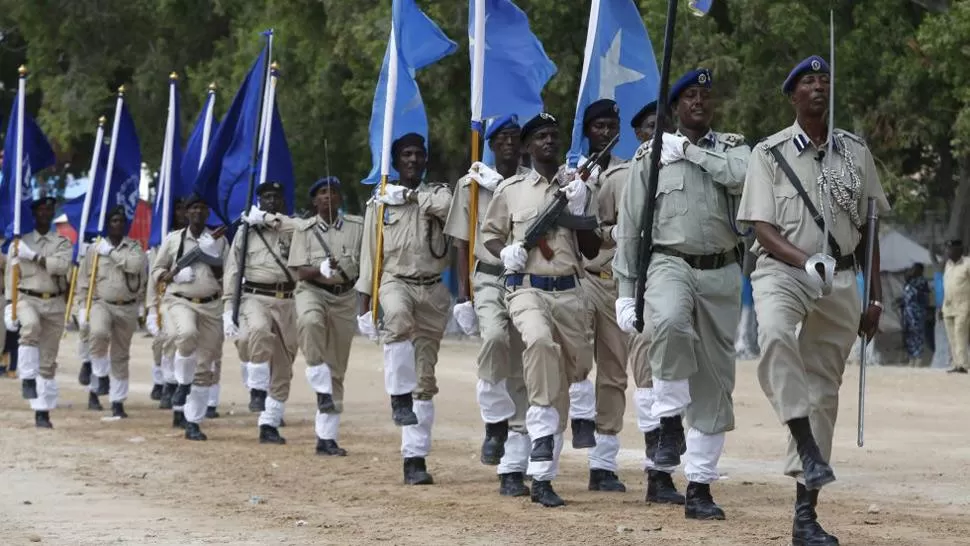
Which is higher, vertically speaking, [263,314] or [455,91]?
[455,91]

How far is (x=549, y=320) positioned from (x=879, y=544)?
270cm

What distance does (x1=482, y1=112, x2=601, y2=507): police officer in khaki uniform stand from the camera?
11094 millimetres

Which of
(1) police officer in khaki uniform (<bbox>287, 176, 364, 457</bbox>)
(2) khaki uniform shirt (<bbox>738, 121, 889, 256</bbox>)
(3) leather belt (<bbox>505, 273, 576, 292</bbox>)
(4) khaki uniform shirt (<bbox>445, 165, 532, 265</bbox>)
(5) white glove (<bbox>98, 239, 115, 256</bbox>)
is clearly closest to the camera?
(2) khaki uniform shirt (<bbox>738, 121, 889, 256</bbox>)

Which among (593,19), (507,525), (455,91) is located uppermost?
(455,91)

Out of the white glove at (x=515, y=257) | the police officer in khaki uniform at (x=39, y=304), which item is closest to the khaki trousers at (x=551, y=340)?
the white glove at (x=515, y=257)

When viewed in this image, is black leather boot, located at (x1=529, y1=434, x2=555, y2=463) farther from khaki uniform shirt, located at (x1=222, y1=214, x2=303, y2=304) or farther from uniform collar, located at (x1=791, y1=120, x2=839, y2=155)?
khaki uniform shirt, located at (x1=222, y1=214, x2=303, y2=304)

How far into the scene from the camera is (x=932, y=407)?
19.7 m

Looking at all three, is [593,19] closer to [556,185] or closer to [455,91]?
[556,185]

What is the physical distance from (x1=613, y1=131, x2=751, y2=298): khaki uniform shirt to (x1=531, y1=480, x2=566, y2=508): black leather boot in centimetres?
141

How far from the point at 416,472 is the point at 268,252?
4.90m

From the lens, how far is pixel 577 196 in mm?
11328

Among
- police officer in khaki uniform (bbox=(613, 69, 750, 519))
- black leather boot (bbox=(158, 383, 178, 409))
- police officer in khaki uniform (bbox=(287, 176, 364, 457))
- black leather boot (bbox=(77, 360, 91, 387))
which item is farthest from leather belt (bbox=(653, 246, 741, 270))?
black leather boot (bbox=(77, 360, 91, 387))

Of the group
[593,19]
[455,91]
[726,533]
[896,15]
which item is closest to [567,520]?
[726,533]

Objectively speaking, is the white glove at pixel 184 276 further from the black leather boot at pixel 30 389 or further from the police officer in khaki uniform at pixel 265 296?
the black leather boot at pixel 30 389
